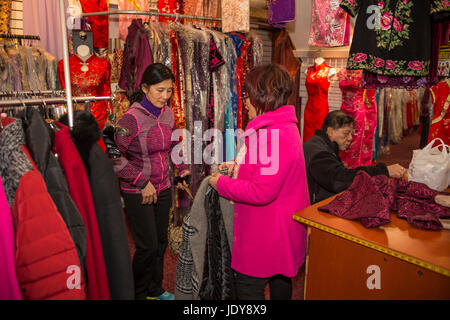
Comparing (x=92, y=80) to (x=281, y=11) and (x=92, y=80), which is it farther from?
(x=281, y=11)

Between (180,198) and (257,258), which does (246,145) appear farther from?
(180,198)

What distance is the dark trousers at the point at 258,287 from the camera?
1.78 m

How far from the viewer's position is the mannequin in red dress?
4.63 m

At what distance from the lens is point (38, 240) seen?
38.6 inches

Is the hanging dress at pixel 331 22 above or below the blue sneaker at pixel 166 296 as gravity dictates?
above

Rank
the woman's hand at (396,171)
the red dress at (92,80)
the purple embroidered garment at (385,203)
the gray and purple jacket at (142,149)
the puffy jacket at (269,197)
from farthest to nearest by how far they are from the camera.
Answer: the red dress at (92,80)
the woman's hand at (396,171)
the gray and purple jacket at (142,149)
the purple embroidered garment at (385,203)
the puffy jacket at (269,197)

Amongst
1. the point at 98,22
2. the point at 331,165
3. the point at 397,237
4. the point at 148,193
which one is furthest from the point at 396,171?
the point at 98,22

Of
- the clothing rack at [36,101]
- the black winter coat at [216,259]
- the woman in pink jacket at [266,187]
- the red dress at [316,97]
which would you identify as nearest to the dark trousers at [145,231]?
the black winter coat at [216,259]

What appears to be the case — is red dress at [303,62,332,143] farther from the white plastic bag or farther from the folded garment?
the folded garment

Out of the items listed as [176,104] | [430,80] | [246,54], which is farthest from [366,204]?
[246,54]

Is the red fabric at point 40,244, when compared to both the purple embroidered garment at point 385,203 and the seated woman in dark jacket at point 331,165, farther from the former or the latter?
the seated woman in dark jacket at point 331,165

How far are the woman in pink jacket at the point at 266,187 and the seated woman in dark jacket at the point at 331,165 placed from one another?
0.48 meters

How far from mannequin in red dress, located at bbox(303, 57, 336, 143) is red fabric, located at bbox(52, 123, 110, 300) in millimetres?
3974

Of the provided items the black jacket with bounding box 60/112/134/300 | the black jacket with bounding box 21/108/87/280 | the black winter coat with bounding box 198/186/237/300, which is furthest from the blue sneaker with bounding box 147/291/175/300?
the black jacket with bounding box 21/108/87/280
